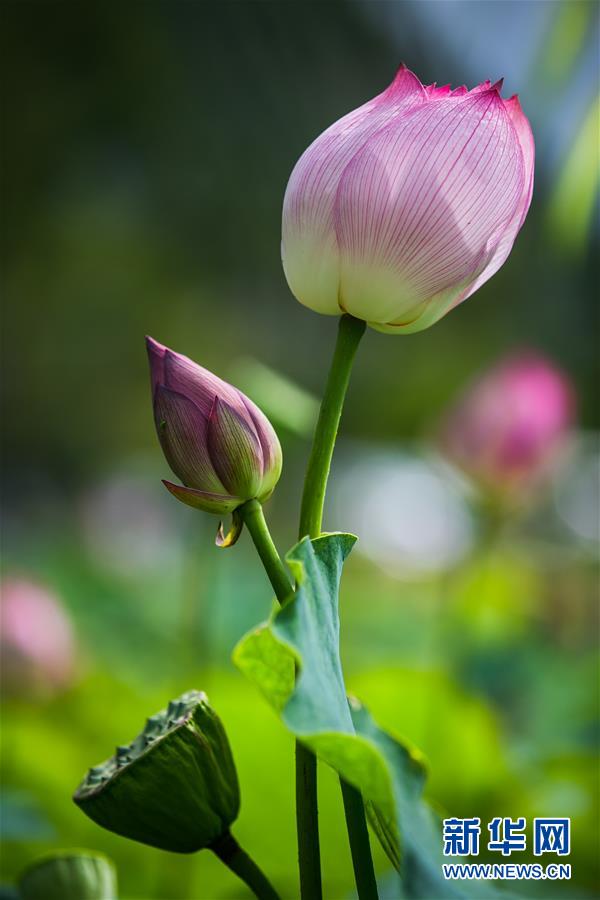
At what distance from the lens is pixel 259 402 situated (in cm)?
63

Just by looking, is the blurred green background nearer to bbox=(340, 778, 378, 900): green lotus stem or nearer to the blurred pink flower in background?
the blurred pink flower in background

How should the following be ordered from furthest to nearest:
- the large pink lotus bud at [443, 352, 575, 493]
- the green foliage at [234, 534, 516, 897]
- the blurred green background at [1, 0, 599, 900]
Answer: the large pink lotus bud at [443, 352, 575, 493] → the blurred green background at [1, 0, 599, 900] → the green foliage at [234, 534, 516, 897]

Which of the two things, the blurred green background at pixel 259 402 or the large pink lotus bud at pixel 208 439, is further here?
the blurred green background at pixel 259 402

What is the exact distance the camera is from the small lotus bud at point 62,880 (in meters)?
0.33

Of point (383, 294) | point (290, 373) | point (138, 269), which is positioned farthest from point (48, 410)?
point (383, 294)

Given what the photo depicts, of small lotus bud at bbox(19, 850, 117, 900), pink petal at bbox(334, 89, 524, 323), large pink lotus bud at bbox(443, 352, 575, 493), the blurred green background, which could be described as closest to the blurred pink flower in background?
the blurred green background

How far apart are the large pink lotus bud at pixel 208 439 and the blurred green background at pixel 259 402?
0.33m

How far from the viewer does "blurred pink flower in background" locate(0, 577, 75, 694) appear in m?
1.03

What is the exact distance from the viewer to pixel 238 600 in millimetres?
2662

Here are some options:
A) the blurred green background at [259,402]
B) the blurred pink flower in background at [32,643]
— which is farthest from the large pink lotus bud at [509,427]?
the blurred pink flower in background at [32,643]

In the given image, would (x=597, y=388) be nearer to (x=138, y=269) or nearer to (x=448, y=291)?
(x=138, y=269)

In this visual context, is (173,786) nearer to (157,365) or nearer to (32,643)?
(157,365)

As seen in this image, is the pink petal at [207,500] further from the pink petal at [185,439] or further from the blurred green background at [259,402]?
the blurred green background at [259,402]

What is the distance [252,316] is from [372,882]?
4.18m
